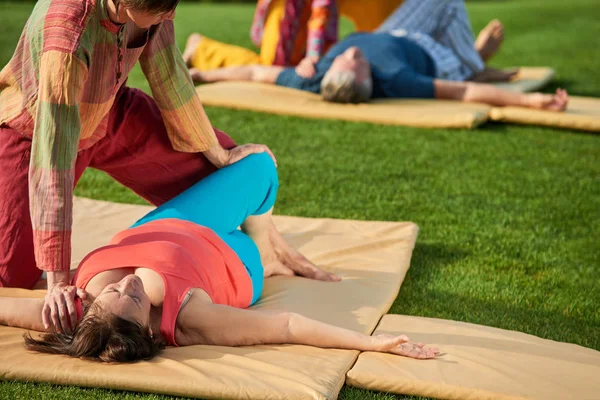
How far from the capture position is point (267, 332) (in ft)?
9.04

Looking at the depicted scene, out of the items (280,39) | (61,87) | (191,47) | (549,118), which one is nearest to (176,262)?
(61,87)

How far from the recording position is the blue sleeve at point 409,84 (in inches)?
266

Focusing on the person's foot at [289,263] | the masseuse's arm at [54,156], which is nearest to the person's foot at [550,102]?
the person's foot at [289,263]

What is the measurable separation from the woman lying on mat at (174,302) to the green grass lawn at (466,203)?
18 centimetres

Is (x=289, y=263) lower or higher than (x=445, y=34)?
lower

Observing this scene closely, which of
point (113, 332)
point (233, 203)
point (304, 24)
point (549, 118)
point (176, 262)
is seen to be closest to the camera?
point (113, 332)

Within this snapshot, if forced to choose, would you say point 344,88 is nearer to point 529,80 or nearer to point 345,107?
point 345,107

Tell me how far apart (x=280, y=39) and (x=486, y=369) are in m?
5.28

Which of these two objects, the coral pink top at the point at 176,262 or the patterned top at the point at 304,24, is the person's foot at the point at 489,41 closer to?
the patterned top at the point at 304,24

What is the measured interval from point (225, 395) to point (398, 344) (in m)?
0.62

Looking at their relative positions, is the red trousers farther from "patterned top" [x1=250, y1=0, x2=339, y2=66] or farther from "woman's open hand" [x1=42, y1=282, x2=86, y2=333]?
"patterned top" [x1=250, y1=0, x2=339, y2=66]

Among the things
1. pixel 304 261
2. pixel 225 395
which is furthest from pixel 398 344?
pixel 304 261

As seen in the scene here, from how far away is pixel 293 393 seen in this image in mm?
2412

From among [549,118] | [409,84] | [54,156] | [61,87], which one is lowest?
[549,118]
